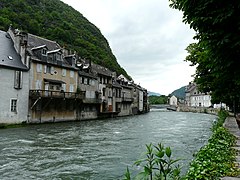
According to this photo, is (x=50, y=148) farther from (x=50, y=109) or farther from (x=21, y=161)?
(x=50, y=109)

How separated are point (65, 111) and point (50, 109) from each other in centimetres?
360

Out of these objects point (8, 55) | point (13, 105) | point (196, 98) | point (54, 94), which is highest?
point (8, 55)

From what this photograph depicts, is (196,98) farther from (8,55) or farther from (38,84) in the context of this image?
(8,55)

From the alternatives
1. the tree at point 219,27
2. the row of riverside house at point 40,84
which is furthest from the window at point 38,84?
the tree at point 219,27

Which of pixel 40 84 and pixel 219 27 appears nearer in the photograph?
pixel 219 27

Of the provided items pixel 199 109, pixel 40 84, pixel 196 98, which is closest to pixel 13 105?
pixel 40 84

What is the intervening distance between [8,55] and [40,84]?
5.51 m

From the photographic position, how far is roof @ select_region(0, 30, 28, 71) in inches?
1136

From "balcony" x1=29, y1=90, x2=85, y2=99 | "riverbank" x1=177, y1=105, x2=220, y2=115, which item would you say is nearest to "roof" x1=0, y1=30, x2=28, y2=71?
"balcony" x1=29, y1=90, x2=85, y2=99

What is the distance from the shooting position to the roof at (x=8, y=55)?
2885 centimetres

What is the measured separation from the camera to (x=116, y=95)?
57.9 meters

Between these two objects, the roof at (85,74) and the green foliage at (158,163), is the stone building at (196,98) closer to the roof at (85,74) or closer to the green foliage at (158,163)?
the roof at (85,74)

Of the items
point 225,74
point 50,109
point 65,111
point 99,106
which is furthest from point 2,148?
point 99,106

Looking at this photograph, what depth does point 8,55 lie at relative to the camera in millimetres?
30234
